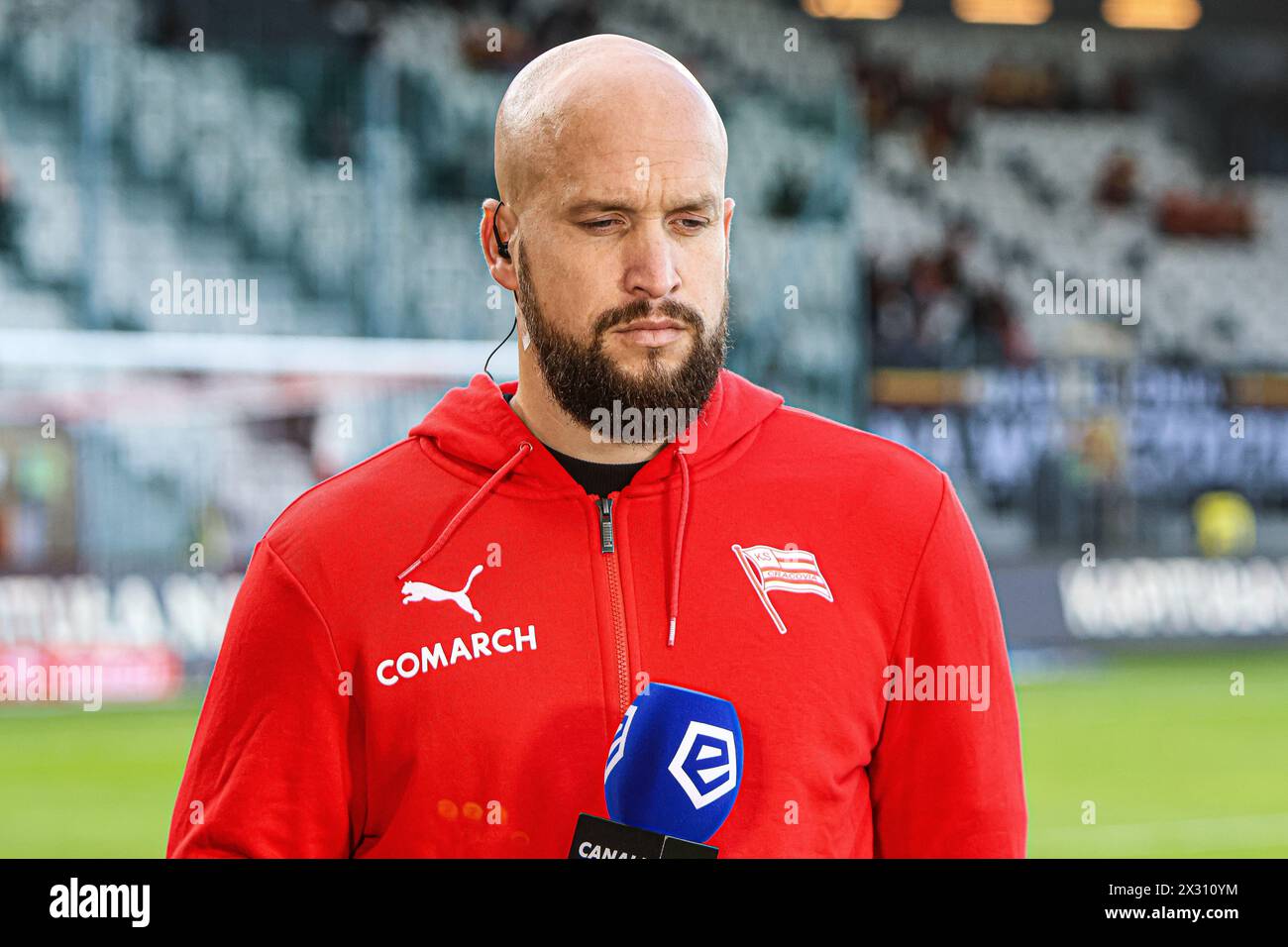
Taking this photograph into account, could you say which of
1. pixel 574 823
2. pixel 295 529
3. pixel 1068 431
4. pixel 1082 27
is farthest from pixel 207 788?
pixel 1082 27

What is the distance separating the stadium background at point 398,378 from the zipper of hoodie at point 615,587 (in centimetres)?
565

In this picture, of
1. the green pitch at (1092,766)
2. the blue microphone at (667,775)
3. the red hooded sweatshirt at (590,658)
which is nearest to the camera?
the blue microphone at (667,775)

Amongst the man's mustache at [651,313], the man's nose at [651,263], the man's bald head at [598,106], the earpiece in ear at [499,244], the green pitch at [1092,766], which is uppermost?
the man's bald head at [598,106]

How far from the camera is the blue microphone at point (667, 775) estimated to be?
1625 mm

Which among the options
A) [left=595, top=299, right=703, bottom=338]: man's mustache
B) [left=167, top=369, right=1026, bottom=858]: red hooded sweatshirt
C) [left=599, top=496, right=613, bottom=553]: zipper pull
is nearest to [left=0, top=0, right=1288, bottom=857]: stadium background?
[left=167, top=369, right=1026, bottom=858]: red hooded sweatshirt

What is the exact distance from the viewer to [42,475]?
33.0ft

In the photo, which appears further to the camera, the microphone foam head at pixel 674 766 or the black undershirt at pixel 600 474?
the black undershirt at pixel 600 474

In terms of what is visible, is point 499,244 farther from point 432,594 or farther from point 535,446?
point 432,594

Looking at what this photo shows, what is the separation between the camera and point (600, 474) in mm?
2000

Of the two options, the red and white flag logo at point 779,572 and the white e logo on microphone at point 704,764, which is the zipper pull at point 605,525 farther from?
the white e logo on microphone at point 704,764

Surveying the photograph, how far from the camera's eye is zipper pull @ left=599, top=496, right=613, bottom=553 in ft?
6.29

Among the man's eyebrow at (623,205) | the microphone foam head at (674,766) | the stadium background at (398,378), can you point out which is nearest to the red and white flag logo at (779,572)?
the microphone foam head at (674,766)

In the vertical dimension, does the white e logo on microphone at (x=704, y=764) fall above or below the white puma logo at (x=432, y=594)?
below

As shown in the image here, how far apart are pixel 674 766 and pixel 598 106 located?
29.1 inches
